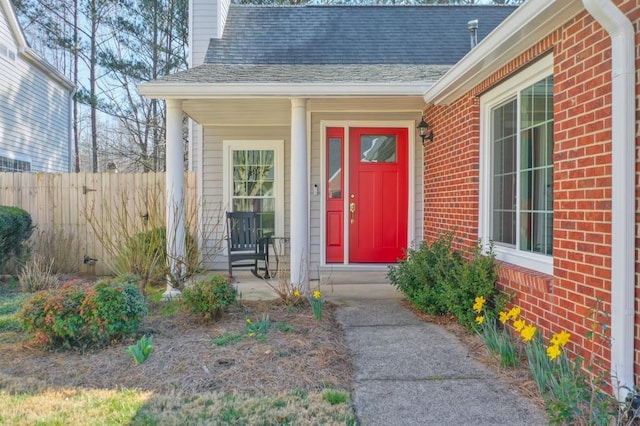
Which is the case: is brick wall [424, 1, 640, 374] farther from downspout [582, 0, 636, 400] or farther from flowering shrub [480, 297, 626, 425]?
flowering shrub [480, 297, 626, 425]

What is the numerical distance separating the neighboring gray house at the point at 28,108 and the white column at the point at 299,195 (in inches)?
332

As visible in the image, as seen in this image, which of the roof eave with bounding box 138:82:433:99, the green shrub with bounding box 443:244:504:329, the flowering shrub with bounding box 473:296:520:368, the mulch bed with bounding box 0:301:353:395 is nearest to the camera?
the mulch bed with bounding box 0:301:353:395

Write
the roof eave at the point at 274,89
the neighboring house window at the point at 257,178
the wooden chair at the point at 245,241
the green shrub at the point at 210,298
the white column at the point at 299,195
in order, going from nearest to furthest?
1. the green shrub at the point at 210,298
2. the roof eave at the point at 274,89
3. the white column at the point at 299,195
4. the wooden chair at the point at 245,241
5. the neighboring house window at the point at 257,178

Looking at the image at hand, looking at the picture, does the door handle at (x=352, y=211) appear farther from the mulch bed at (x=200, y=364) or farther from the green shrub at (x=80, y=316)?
the green shrub at (x=80, y=316)

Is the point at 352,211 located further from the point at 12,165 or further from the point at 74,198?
the point at 12,165

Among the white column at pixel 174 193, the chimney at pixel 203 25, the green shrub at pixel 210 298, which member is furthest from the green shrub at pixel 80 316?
the chimney at pixel 203 25

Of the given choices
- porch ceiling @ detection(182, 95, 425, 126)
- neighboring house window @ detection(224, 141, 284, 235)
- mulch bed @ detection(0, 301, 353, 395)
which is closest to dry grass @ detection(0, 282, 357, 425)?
mulch bed @ detection(0, 301, 353, 395)

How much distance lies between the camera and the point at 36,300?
3799mm

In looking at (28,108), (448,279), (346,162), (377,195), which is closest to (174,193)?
(346,162)

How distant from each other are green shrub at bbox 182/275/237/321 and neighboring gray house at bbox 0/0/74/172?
849 cm

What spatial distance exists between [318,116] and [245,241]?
2204 mm

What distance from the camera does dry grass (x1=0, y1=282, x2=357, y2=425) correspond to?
266 cm

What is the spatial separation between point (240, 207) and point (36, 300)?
13.6ft

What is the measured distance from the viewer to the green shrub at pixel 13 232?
21.2ft
